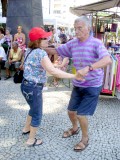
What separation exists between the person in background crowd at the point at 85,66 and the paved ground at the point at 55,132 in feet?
0.78

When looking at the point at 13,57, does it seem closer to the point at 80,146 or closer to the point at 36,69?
the point at 36,69

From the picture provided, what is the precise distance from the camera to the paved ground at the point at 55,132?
3412 mm

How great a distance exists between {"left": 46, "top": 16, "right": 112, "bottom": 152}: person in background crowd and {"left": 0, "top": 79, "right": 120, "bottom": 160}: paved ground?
0.24 m

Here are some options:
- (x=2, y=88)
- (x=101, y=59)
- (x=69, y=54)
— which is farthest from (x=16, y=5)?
(x=101, y=59)

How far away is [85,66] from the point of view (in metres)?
3.29

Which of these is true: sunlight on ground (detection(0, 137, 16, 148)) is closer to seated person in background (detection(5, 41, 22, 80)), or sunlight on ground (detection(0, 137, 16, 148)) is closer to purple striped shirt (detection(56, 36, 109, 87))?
purple striped shirt (detection(56, 36, 109, 87))

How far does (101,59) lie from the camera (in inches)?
119

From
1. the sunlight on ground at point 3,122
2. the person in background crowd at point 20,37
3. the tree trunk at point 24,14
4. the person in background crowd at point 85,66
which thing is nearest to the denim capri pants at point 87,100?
the person in background crowd at point 85,66

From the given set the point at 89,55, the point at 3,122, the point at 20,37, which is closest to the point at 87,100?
the point at 89,55

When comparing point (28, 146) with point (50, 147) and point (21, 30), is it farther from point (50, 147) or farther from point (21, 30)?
point (21, 30)

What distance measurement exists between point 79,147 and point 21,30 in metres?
6.99

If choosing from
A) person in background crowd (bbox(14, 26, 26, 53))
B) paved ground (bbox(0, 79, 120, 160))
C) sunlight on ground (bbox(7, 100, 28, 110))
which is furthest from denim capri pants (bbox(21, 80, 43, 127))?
person in background crowd (bbox(14, 26, 26, 53))

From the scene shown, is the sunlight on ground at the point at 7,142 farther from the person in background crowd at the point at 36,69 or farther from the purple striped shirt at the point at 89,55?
the purple striped shirt at the point at 89,55

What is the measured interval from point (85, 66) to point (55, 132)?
1364 mm
